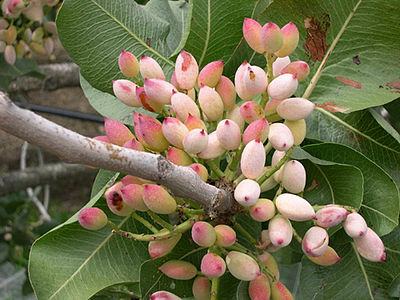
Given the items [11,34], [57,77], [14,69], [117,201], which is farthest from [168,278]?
[57,77]

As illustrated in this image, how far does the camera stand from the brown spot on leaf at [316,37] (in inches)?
24.1

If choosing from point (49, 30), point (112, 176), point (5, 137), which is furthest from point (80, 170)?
point (112, 176)

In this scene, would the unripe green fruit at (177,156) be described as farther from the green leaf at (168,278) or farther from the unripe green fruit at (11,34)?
the unripe green fruit at (11,34)

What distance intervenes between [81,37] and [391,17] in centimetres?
36

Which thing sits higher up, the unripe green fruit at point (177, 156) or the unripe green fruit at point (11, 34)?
the unripe green fruit at point (177, 156)

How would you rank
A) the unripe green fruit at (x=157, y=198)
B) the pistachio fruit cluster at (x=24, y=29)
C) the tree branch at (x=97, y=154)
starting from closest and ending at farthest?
the tree branch at (x=97, y=154) < the unripe green fruit at (x=157, y=198) < the pistachio fruit cluster at (x=24, y=29)

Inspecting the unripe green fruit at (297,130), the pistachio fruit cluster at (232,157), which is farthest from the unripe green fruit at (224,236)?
the unripe green fruit at (297,130)

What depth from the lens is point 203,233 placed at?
0.51 m

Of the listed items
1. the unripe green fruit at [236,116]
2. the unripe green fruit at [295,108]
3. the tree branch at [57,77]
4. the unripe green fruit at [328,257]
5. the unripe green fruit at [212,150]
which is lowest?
the tree branch at [57,77]

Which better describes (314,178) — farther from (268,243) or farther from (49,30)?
(49,30)

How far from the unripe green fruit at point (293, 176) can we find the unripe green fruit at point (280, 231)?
3 cm

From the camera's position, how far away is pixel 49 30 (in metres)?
1.37

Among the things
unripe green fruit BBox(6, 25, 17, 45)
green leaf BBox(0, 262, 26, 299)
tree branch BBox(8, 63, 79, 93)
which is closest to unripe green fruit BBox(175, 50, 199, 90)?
unripe green fruit BBox(6, 25, 17, 45)

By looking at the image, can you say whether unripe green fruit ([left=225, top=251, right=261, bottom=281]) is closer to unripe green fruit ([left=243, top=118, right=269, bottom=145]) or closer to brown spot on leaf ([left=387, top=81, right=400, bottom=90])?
unripe green fruit ([left=243, top=118, right=269, bottom=145])
